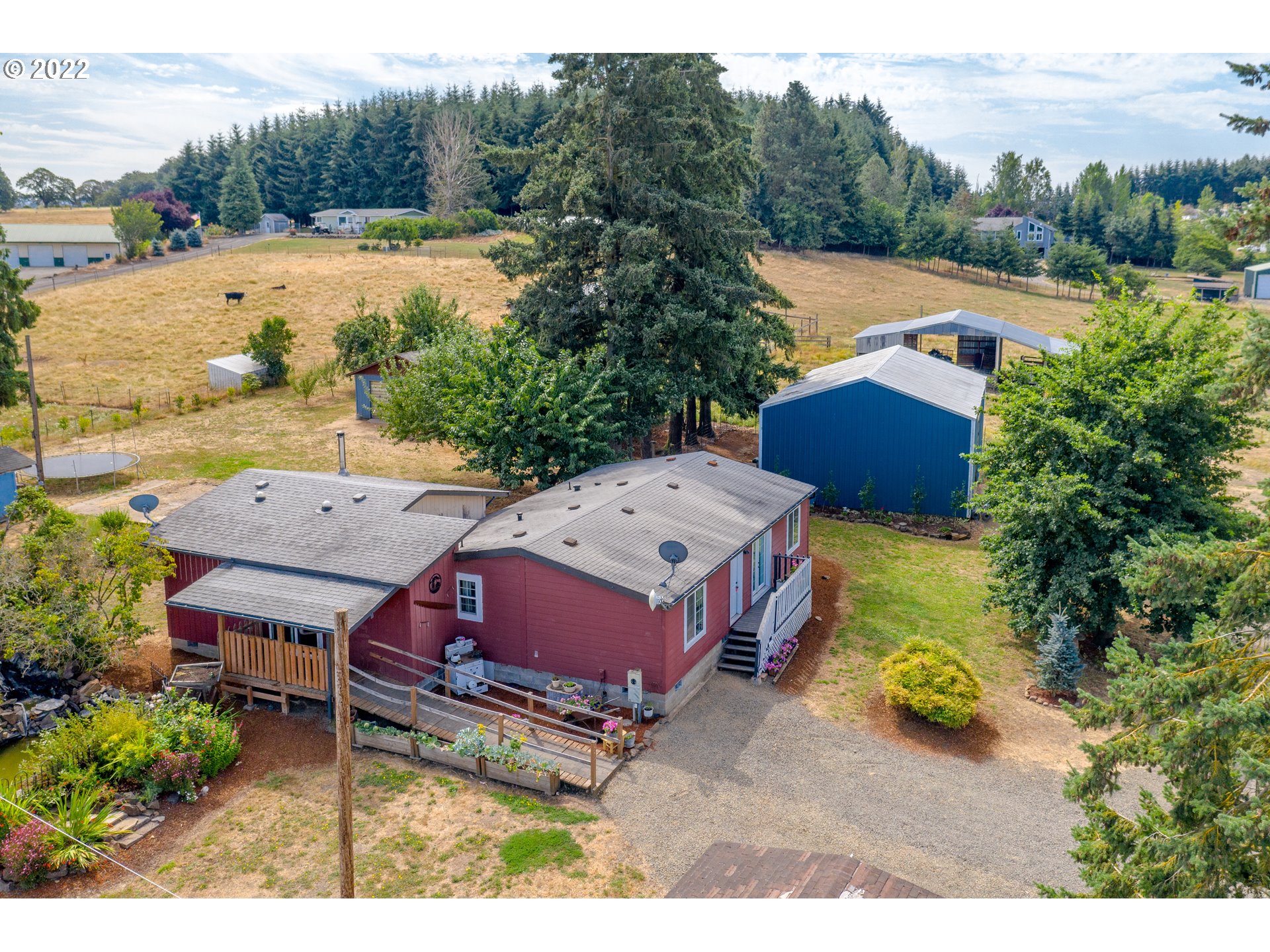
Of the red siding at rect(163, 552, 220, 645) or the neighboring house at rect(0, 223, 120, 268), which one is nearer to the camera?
the red siding at rect(163, 552, 220, 645)

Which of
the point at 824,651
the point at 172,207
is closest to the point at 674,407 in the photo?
the point at 824,651

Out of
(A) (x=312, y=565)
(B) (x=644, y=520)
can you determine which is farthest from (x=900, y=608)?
(A) (x=312, y=565)

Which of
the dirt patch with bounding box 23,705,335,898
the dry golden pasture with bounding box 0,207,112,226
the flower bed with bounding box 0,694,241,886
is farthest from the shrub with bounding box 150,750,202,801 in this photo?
the dry golden pasture with bounding box 0,207,112,226

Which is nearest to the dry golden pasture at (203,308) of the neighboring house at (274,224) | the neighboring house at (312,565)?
the neighboring house at (274,224)

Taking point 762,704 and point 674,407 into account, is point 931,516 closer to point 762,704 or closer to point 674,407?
point 674,407

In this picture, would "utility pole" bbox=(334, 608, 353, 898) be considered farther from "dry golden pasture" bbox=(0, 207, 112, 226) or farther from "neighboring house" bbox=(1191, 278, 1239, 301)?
"dry golden pasture" bbox=(0, 207, 112, 226)
